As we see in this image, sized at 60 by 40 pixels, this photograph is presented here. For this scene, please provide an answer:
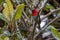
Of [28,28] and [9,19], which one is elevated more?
[9,19]

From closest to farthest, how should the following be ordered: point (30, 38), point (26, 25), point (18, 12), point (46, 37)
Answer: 1. point (18, 12)
2. point (30, 38)
3. point (26, 25)
4. point (46, 37)

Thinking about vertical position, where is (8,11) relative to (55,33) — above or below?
above

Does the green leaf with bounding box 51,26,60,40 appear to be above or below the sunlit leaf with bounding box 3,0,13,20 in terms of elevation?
below

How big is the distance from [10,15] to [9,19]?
18 mm

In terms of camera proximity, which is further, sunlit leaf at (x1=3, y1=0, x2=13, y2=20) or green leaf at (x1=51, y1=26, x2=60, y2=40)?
green leaf at (x1=51, y1=26, x2=60, y2=40)

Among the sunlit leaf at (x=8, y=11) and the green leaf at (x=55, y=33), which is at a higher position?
the sunlit leaf at (x=8, y=11)

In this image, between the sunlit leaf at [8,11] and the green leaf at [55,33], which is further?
the green leaf at [55,33]

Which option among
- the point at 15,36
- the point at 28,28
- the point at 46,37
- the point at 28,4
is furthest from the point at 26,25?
the point at 46,37

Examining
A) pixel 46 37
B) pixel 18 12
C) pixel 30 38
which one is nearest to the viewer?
pixel 18 12

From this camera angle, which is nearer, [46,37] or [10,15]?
[10,15]

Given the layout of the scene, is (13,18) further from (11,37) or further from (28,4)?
(28,4)

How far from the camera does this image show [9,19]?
91 centimetres

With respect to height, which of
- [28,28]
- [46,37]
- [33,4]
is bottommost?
[46,37]

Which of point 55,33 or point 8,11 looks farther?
point 55,33
